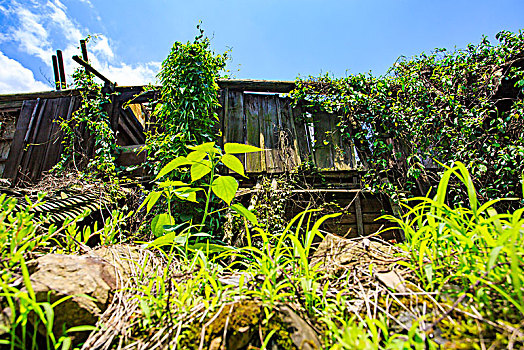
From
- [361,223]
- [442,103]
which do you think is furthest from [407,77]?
[361,223]

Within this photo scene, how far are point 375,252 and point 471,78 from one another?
13.5ft

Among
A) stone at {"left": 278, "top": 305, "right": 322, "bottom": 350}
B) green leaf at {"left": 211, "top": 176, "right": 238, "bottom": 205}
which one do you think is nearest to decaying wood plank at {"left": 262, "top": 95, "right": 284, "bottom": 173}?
green leaf at {"left": 211, "top": 176, "right": 238, "bottom": 205}

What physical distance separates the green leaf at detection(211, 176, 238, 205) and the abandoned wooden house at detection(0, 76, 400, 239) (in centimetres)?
235

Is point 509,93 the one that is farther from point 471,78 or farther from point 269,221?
point 269,221

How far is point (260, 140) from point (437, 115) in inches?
103

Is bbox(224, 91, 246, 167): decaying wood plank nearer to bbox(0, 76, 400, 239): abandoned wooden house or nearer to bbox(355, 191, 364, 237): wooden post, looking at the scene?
bbox(0, 76, 400, 239): abandoned wooden house

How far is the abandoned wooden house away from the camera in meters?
3.79

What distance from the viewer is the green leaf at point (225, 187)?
47.0 inches

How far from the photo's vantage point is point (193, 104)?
355cm

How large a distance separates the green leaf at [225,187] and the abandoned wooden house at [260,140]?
2.35 metres

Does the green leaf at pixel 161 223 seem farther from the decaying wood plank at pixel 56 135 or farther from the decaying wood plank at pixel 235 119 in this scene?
the decaying wood plank at pixel 56 135

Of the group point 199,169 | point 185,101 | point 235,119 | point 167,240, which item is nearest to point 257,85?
point 235,119

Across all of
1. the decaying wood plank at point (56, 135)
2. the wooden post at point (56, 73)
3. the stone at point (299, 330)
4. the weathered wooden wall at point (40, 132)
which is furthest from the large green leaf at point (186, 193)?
the wooden post at point (56, 73)

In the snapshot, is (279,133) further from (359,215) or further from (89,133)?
(89,133)
